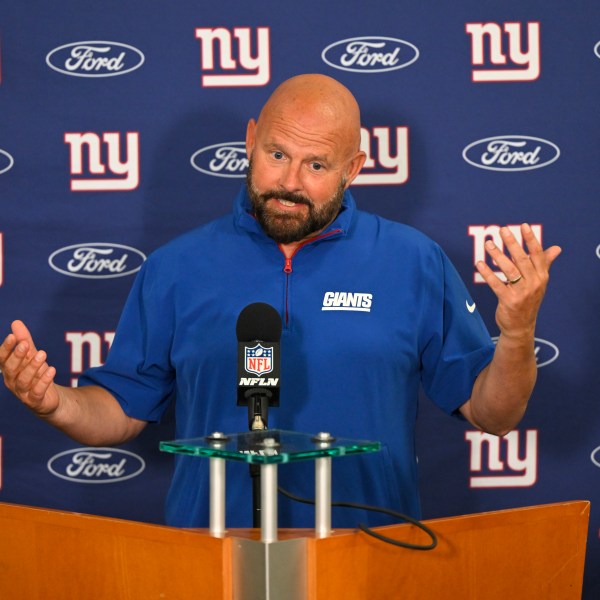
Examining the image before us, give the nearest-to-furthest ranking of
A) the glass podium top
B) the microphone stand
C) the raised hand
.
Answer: the glass podium top, the microphone stand, the raised hand

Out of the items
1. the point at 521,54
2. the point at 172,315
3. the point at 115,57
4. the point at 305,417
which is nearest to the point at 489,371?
the point at 305,417

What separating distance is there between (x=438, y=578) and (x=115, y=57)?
5.67 feet

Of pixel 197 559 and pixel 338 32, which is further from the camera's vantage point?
pixel 338 32

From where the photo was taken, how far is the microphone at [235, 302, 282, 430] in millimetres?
1346

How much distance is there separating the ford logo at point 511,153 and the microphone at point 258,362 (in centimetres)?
133

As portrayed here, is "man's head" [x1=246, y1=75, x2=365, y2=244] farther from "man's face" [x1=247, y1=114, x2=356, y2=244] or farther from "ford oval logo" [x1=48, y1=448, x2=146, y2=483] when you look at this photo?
"ford oval logo" [x1=48, y1=448, x2=146, y2=483]

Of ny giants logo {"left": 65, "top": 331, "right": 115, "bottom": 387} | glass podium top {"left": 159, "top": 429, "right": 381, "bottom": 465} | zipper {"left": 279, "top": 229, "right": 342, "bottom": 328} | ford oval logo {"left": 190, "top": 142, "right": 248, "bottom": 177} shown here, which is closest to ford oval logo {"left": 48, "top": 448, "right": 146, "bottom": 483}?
ny giants logo {"left": 65, "top": 331, "right": 115, "bottom": 387}

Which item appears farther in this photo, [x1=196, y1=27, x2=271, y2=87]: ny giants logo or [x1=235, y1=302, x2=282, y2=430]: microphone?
[x1=196, y1=27, x2=271, y2=87]: ny giants logo

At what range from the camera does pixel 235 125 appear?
259 cm

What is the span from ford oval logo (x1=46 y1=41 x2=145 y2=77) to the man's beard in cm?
76

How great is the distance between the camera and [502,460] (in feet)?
8.56

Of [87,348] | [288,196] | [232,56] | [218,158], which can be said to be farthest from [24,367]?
[232,56]

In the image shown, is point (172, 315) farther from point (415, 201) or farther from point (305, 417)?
point (415, 201)

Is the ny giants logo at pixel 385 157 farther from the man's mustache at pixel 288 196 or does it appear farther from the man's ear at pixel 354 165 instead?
the man's mustache at pixel 288 196
